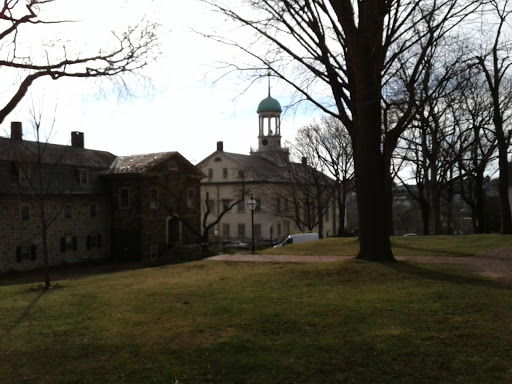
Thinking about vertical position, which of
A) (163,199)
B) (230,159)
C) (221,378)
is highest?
(230,159)

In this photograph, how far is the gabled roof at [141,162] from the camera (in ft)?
115

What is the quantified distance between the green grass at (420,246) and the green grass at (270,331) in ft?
18.8

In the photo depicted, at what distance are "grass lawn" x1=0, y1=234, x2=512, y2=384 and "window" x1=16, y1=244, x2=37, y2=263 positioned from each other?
65.4 feet

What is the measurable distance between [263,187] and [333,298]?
1617 inches

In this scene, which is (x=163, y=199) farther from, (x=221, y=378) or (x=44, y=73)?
(x=221, y=378)

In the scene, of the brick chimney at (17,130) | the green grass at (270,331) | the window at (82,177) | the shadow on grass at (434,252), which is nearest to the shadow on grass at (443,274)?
the green grass at (270,331)

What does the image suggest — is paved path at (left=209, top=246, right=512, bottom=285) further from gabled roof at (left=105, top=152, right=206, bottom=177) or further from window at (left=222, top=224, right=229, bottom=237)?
window at (left=222, top=224, right=229, bottom=237)

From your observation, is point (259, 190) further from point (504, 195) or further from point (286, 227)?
point (504, 195)

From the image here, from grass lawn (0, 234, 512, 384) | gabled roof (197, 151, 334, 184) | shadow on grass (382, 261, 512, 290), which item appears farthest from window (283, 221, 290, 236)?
grass lawn (0, 234, 512, 384)

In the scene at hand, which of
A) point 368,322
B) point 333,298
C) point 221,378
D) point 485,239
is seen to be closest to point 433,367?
point 368,322

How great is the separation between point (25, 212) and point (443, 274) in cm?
2623

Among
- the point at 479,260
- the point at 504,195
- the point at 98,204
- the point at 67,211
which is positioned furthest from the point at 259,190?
the point at 479,260

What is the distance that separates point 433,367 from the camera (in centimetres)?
566

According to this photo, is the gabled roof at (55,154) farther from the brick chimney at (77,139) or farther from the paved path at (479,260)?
the paved path at (479,260)
